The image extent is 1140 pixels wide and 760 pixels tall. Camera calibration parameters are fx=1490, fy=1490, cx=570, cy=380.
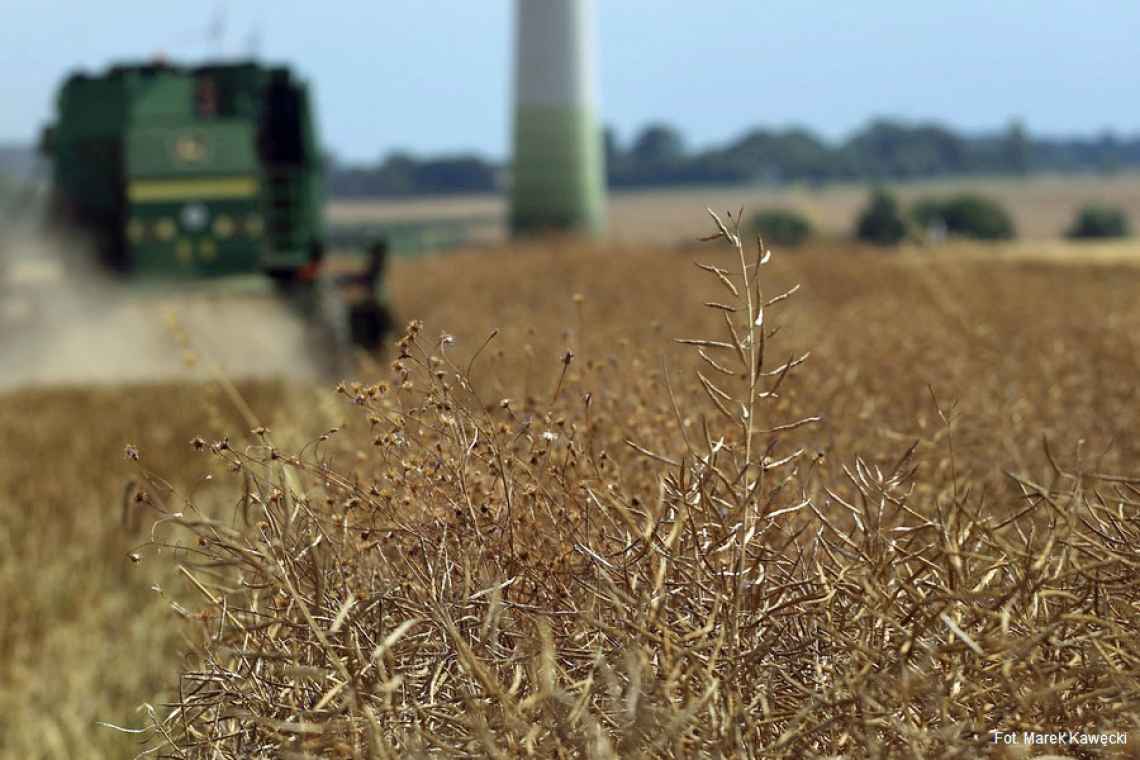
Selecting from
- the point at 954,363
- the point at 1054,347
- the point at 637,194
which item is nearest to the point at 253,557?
the point at 954,363

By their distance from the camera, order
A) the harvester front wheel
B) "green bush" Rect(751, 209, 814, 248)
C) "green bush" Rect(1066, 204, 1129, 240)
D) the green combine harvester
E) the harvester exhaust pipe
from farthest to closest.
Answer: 1. "green bush" Rect(1066, 204, 1129, 240)
2. "green bush" Rect(751, 209, 814, 248)
3. the harvester exhaust pipe
4. the harvester front wheel
5. the green combine harvester

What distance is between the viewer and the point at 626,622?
1.84 metres

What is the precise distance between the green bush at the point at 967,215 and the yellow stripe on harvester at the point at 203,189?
37.9 metres

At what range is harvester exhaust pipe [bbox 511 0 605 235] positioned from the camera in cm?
2844

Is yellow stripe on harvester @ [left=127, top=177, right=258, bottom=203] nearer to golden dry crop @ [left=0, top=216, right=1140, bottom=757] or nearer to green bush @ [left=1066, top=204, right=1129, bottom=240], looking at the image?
golden dry crop @ [left=0, top=216, right=1140, bottom=757]

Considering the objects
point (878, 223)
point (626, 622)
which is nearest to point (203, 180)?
point (626, 622)

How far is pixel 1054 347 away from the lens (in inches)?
248

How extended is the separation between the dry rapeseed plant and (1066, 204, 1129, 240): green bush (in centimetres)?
5163

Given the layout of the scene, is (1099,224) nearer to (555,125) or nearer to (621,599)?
(555,125)

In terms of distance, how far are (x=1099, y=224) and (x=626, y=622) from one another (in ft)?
177

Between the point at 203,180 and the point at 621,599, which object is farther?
the point at 203,180

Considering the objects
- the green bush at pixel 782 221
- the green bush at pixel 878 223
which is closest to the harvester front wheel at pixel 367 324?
the green bush at pixel 878 223

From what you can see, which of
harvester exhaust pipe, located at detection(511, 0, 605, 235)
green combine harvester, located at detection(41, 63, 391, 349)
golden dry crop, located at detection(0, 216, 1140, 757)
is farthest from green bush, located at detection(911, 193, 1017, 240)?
golden dry crop, located at detection(0, 216, 1140, 757)

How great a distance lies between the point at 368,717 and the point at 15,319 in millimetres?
12999
